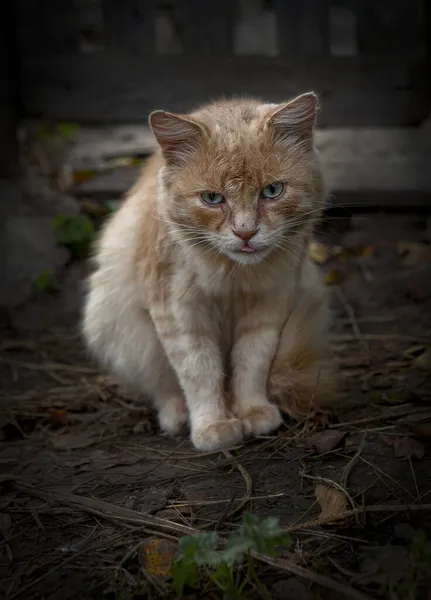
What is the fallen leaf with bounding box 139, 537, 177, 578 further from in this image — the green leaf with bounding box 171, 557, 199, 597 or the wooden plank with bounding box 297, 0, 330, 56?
the wooden plank with bounding box 297, 0, 330, 56

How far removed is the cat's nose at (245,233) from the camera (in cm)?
285

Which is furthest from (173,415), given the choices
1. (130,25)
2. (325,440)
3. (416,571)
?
(130,25)

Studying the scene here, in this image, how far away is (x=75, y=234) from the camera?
514cm

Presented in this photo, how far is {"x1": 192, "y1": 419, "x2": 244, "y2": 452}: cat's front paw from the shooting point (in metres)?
3.11

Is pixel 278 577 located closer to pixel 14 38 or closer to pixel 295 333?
pixel 295 333

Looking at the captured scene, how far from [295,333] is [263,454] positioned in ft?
1.90

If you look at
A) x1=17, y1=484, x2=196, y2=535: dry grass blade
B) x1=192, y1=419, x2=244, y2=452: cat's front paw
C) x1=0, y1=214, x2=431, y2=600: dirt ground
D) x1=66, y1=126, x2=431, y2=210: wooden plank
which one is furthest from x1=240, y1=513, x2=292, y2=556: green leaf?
x1=66, y1=126, x2=431, y2=210: wooden plank

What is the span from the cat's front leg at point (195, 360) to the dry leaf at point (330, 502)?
2.05 feet

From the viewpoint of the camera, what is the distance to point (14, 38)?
5.45 metres

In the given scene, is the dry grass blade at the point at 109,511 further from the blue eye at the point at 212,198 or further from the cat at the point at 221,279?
the blue eye at the point at 212,198

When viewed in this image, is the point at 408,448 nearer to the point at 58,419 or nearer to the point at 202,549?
the point at 202,549

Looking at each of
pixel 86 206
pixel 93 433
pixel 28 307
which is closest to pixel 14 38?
pixel 86 206

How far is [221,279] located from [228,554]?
4.16ft

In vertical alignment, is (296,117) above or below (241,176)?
above
